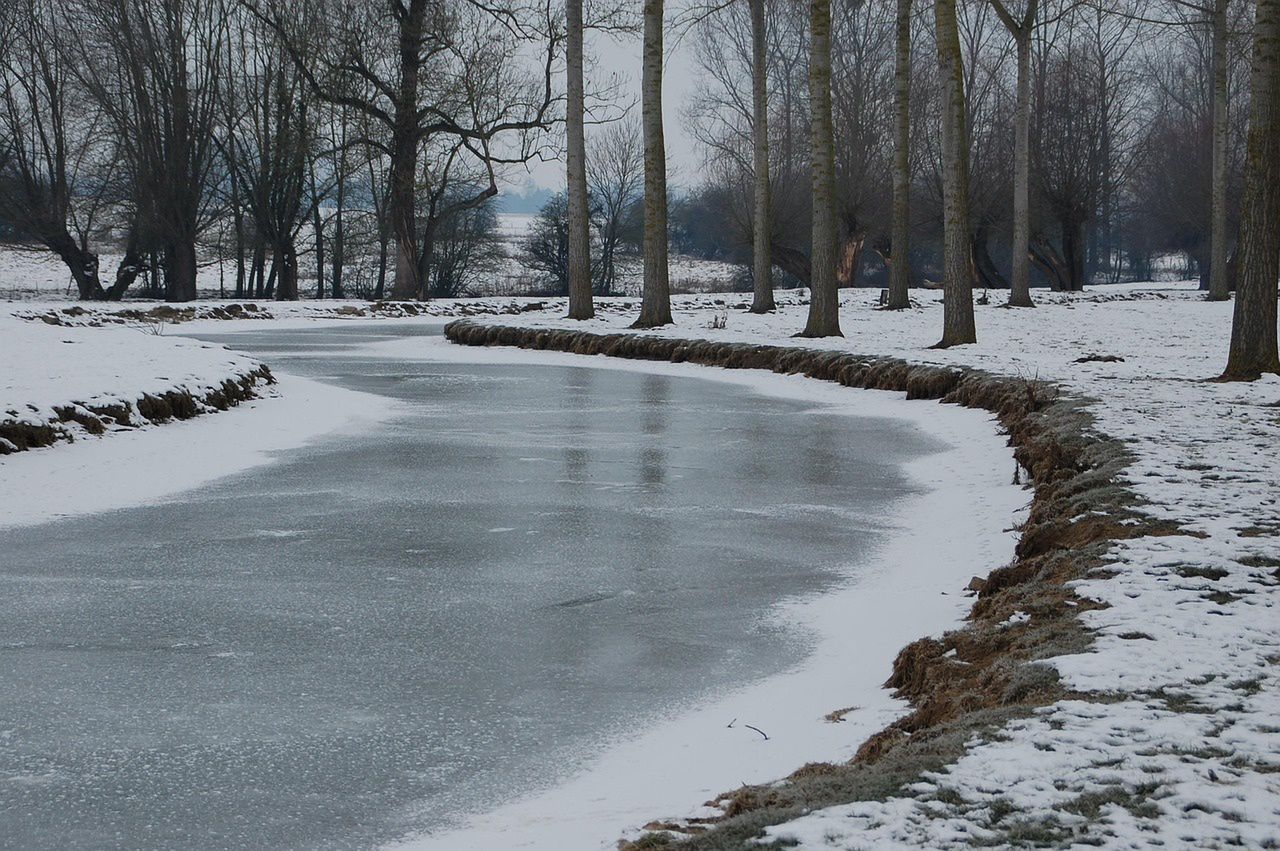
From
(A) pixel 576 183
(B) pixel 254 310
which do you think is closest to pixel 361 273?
(B) pixel 254 310

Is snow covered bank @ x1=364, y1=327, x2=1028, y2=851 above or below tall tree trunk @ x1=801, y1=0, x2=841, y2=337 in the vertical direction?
below

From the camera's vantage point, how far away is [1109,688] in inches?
133

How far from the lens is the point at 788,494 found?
7770mm

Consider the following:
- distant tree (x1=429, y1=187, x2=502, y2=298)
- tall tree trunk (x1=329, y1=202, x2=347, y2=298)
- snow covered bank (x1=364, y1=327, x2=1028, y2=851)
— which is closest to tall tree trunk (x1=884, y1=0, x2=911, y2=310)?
snow covered bank (x1=364, y1=327, x2=1028, y2=851)

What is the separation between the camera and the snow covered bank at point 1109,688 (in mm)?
2592

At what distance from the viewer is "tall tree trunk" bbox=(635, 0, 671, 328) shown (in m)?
23.7

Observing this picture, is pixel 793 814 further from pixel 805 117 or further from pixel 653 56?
pixel 805 117

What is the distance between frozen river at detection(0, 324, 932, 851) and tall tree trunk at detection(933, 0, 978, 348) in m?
8.33

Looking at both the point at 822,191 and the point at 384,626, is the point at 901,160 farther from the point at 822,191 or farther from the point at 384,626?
the point at 384,626

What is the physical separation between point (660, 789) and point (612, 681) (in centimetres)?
91

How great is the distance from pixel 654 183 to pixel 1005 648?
2137cm

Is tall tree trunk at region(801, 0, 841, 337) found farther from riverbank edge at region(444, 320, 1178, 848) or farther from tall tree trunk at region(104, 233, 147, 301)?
tall tree trunk at region(104, 233, 147, 301)

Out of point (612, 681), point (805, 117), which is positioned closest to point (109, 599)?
point (612, 681)

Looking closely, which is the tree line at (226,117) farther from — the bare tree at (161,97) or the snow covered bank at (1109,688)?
the snow covered bank at (1109,688)
